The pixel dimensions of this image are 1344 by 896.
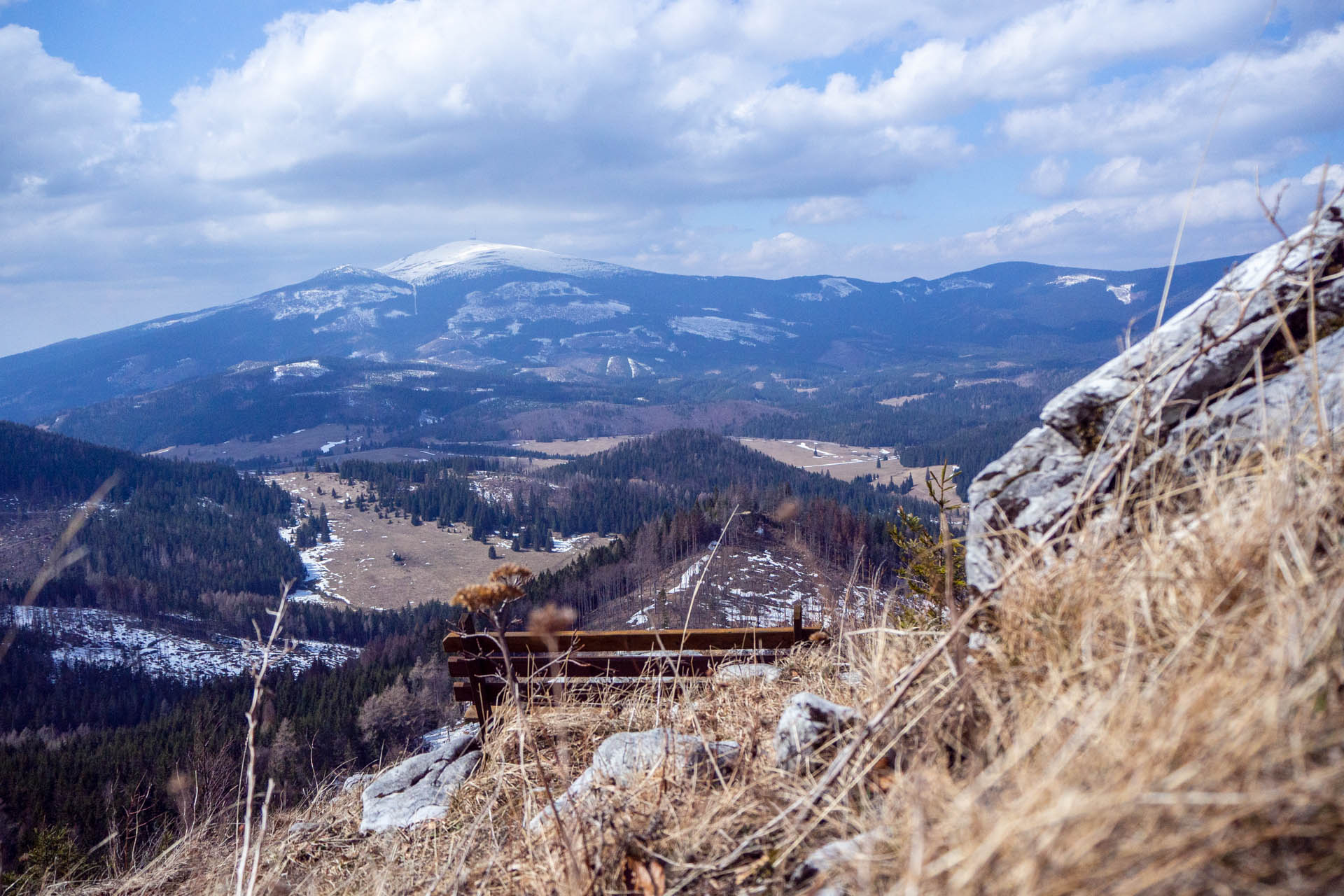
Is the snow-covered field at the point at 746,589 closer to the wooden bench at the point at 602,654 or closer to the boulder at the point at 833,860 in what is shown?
the wooden bench at the point at 602,654

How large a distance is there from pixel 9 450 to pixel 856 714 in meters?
203

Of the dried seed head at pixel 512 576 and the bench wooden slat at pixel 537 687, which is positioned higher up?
the dried seed head at pixel 512 576

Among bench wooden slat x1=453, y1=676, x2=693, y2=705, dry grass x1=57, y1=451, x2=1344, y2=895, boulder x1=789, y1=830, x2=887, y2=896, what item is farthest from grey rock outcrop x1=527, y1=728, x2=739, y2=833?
bench wooden slat x1=453, y1=676, x2=693, y2=705

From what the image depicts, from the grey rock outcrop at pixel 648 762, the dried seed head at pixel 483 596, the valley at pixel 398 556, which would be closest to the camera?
the dried seed head at pixel 483 596

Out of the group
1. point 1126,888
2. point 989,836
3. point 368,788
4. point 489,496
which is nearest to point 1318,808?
point 1126,888

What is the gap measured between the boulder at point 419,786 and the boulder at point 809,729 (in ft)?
8.95

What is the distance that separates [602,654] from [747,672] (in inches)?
49.7

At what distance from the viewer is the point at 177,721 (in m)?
49.7

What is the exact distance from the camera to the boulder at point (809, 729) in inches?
113

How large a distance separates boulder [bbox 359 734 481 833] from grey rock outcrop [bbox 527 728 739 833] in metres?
1.59

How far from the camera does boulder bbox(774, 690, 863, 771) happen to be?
9.41ft

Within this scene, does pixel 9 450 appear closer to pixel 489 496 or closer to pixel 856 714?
pixel 489 496

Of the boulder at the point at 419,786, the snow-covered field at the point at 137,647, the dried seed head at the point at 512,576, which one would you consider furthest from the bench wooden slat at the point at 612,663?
the snow-covered field at the point at 137,647

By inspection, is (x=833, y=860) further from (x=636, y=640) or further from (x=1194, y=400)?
(x=636, y=640)
